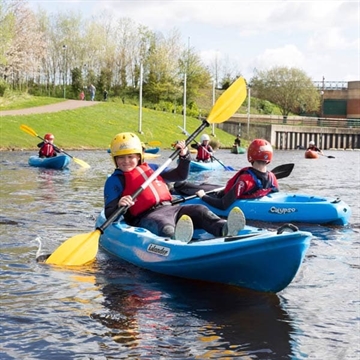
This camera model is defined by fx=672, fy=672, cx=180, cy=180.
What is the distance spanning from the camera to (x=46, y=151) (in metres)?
19.5

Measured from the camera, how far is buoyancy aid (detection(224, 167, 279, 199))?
9.16 m

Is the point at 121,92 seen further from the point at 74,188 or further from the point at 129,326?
the point at 129,326

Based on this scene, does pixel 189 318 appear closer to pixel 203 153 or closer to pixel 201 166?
pixel 201 166

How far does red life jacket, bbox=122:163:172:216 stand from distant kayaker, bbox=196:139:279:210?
5.96 feet

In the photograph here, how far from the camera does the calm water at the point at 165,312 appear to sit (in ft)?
14.7

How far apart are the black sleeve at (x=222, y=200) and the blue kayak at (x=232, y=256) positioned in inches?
89.5

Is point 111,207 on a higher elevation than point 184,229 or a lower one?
higher

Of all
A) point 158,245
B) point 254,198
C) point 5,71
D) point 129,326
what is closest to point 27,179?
point 254,198

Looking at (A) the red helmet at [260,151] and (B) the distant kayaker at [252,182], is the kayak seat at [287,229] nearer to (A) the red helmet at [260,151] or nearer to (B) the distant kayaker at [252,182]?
(B) the distant kayaker at [252,182]

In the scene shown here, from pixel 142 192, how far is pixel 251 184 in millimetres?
2862

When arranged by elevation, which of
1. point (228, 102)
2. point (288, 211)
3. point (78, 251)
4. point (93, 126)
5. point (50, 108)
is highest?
point (50, 108)

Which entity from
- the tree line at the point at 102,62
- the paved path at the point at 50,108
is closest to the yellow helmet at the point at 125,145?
the paved path at the point at 50,108

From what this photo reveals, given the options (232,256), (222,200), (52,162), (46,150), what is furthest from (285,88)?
(232,256)

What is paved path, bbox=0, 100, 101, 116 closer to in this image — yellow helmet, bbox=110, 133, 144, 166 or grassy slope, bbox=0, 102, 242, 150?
grassy slope, bbox=0, 102, 242, 150
